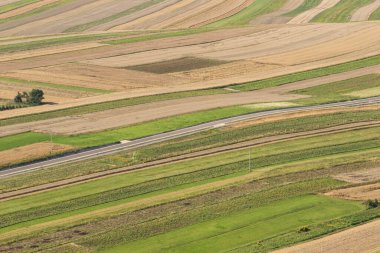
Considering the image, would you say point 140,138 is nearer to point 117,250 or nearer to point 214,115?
point 214,115

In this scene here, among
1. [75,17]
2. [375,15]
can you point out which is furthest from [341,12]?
[75,17]

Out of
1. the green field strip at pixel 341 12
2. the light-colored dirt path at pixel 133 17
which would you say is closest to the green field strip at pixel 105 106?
the green field strip at pixel 341 12

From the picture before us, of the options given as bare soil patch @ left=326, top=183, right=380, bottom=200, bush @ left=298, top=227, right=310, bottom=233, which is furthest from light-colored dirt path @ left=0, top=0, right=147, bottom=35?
bush @ left=298, top=227, right=310, bottom=233

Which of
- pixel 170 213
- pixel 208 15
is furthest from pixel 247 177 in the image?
pixel 208 15

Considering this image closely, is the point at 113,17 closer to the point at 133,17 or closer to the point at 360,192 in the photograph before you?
the point at 133,17

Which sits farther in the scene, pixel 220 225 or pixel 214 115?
pixel 214 115

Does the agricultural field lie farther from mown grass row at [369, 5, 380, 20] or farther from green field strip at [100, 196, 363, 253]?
mown grass row at [369, 5, 380, 20]
